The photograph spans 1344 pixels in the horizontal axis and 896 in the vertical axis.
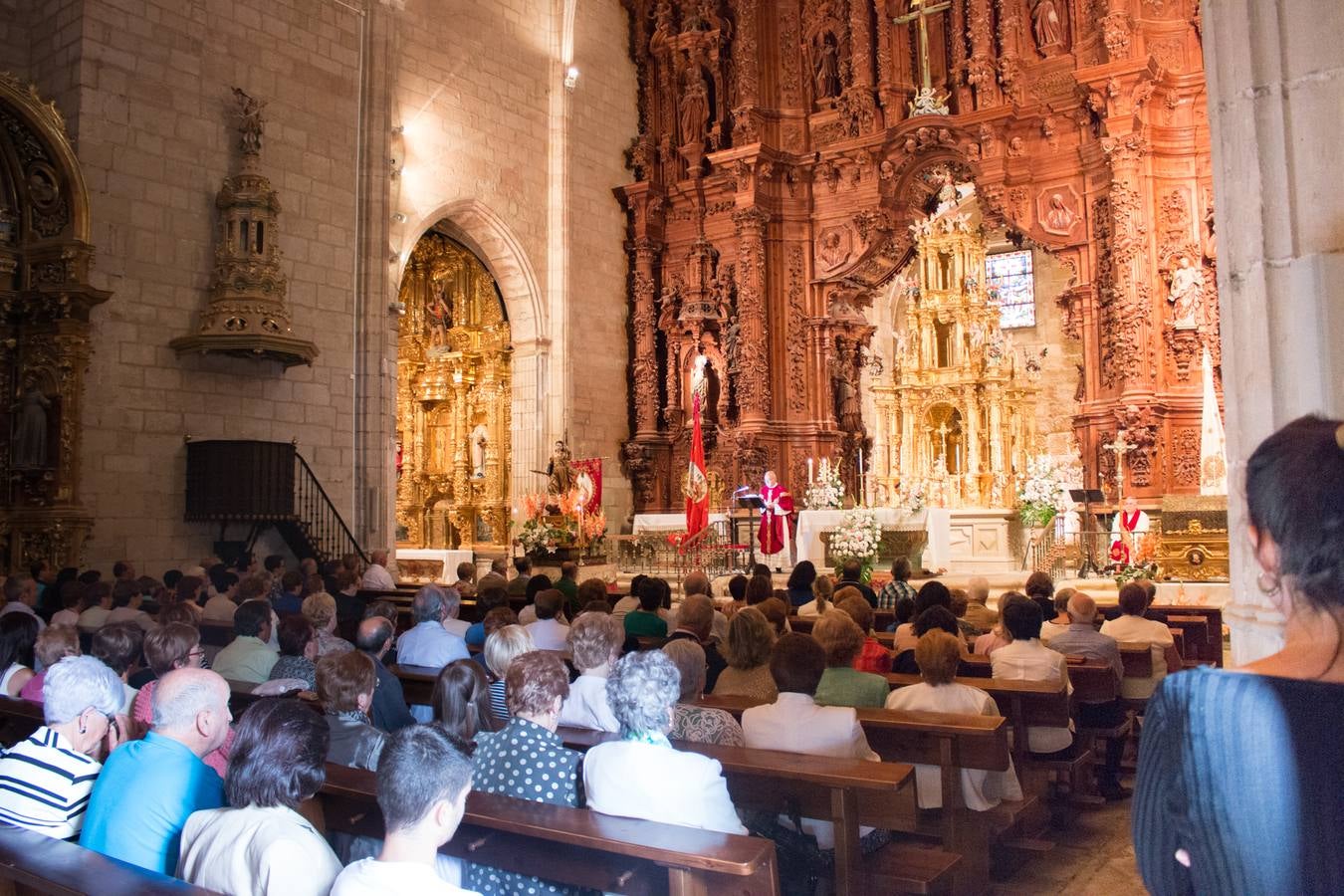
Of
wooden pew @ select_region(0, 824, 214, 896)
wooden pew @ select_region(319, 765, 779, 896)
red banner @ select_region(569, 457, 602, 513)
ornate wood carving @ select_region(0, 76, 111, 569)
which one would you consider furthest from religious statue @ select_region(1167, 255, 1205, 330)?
wooden pew @ select_region(0, 824, 214, 896)

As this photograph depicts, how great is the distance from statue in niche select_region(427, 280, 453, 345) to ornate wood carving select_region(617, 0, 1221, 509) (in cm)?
333

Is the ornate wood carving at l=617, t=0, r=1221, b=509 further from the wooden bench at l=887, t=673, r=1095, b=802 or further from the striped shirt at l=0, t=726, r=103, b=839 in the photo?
the striped shirt at l=0, t=726, r=103, b=839

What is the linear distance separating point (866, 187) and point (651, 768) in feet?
51.8

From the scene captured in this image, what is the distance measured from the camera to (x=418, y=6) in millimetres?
15516

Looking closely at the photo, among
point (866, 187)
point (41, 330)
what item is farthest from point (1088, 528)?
point (41, 330)

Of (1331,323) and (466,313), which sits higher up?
(466,313)

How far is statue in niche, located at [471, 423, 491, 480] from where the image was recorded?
18281 millimetres

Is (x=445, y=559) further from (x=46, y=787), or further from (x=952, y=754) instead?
(x=46, y=787)

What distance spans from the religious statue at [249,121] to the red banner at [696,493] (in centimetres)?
706

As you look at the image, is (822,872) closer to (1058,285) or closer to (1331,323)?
(1331,323)

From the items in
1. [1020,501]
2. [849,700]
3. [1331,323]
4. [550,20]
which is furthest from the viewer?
[550,20]

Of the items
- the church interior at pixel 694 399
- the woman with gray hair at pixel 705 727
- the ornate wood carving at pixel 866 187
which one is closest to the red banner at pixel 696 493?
the church interior at pixel 694 399

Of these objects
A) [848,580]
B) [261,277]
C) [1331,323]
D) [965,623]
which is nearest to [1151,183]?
[848,580]

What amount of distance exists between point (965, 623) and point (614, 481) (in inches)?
475
